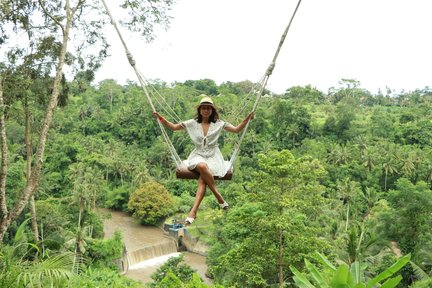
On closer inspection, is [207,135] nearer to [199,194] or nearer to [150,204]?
[199,194]

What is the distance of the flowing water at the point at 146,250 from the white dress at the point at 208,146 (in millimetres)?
16330

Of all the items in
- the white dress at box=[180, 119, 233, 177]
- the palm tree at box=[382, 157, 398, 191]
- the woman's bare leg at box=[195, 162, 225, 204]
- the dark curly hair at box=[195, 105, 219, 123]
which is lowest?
the palm tree at box=[382, 157, 398, 191]

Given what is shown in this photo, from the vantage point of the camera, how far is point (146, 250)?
22484 millimetres

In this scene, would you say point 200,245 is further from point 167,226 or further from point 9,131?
point 9,131

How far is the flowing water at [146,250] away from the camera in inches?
819

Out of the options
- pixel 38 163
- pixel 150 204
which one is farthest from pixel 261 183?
pixel 150 204

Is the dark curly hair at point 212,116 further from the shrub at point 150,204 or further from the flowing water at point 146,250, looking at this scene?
the shrub at point 150,204

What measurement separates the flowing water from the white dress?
53.6ft

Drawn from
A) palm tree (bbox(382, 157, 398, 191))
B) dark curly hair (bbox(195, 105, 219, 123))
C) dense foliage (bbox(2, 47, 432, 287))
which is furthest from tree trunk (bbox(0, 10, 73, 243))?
palm tree (bbox(382, 157, 398, 191))

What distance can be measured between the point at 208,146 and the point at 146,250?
19.6 meters

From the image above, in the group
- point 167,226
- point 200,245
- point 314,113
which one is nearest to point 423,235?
point 200,245

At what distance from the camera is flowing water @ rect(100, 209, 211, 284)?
68.3 ft

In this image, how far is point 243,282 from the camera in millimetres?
12875

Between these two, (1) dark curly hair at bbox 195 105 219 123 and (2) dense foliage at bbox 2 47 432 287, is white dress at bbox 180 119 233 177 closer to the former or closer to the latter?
(1) dark curly hair at bbox 195 105 219 123
